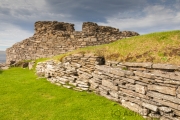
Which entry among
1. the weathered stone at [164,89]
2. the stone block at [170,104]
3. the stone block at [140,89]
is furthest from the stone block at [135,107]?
the weathered stone at [164,89]

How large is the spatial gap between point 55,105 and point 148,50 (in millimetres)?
5843

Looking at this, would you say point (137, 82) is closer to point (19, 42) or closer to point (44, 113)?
point (44, 113)

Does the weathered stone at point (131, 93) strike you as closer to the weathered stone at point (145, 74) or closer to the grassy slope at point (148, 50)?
the weathered stone at point (145, 74)

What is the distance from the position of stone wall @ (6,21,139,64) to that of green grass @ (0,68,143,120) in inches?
382

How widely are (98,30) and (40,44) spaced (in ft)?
27.9

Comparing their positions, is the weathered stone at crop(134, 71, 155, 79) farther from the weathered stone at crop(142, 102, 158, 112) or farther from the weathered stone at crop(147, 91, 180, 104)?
the weathered stone at crop(142, 102, 158, 112)

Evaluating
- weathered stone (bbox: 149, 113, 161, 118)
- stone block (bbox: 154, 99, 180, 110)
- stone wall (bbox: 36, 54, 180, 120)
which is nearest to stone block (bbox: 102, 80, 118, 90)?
stone wall (bbox: 36, 54, 180, 120)

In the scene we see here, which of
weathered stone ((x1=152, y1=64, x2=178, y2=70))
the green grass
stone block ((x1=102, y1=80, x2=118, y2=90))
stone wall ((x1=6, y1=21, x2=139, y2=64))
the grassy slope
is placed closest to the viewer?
weathered stone ((x1=152, y1=64, x2=178, y2=70))

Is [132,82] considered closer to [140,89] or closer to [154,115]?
[140,89]

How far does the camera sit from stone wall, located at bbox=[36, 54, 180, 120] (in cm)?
702

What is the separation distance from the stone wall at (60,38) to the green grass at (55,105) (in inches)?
382

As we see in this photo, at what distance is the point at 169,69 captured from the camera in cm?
726

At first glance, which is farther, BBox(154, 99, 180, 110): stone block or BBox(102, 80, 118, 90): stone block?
BBox(102, 80, 118, 90): stone block

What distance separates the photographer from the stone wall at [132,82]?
702 cm
